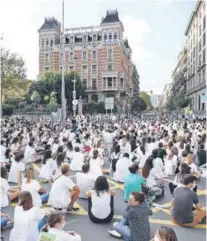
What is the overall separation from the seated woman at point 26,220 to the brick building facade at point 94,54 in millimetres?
55026

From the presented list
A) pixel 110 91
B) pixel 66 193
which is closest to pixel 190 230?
pixel 66 193

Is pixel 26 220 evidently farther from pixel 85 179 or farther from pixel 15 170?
pixel 15 170

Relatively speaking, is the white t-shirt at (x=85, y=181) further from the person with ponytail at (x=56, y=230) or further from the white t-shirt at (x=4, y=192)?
the person with ponytail at (x=56, y=230)

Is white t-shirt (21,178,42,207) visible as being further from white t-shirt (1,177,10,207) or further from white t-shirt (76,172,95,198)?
white t-shirt (76,172,95,198)

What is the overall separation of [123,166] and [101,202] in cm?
309

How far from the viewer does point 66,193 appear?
6172mm

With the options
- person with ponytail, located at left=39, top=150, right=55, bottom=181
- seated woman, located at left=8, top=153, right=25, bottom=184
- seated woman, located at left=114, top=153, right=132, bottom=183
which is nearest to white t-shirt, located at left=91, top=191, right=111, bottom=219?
seated woman, located at left=114, top=153, right=132, bottom=183

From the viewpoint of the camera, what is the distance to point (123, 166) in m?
8.75

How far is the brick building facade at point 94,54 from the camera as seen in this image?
58.9m

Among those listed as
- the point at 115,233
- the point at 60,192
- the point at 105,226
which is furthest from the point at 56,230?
the point at 60,192

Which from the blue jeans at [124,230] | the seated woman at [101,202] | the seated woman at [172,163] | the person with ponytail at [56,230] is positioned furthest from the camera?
the seated woman at [172,163]

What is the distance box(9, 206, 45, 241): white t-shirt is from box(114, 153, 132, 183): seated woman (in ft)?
14.9

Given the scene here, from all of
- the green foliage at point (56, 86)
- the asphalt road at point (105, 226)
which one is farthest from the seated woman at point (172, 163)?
the green foliage at point (56, 86)

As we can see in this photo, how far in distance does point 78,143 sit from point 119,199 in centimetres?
549
